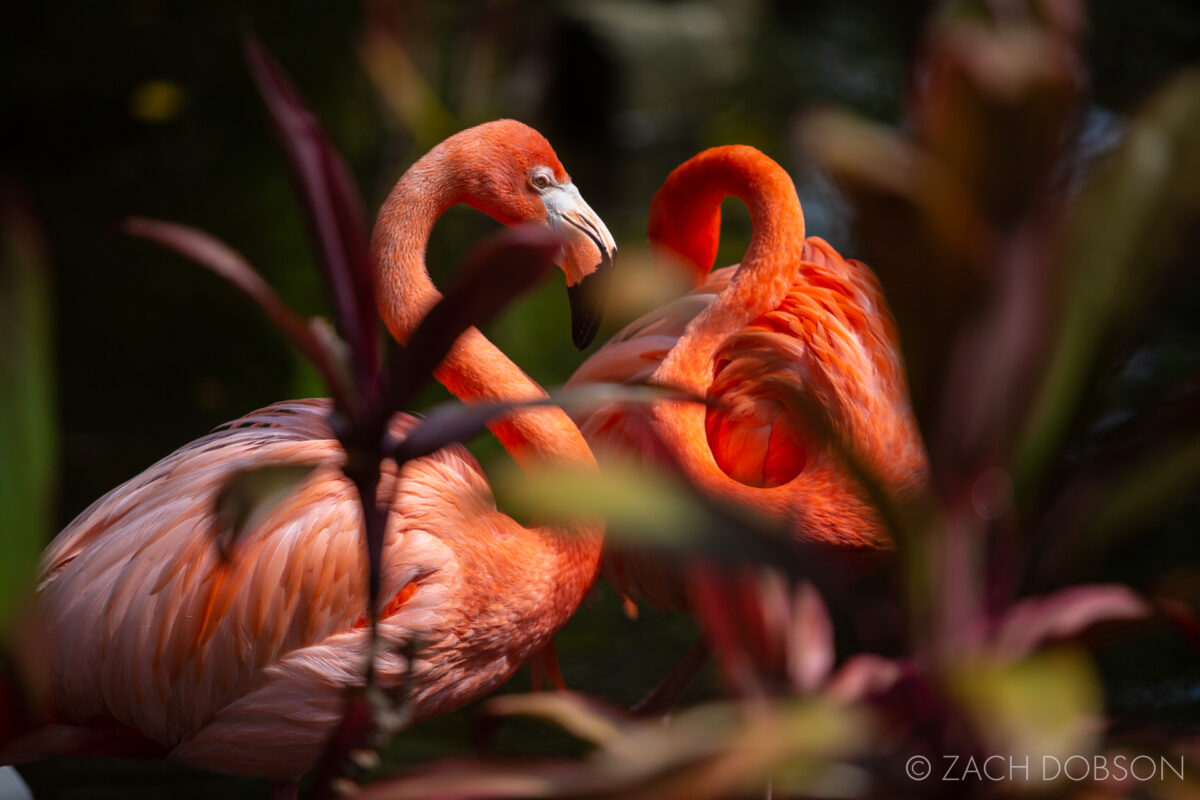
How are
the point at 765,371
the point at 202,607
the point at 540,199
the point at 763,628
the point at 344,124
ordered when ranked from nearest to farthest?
1. the point at 763,628
2. the point at 202,607
3. the point at 540,199
4. the point at 765,371
5. the point at 344,124

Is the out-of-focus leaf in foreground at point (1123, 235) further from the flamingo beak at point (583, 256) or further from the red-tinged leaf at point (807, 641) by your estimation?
the flamingo beak at point (583, 256)

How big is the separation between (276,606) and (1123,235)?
1.38 metres

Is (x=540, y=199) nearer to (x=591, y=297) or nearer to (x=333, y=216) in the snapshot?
(x=591, y=297)

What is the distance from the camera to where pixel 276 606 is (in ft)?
5.82

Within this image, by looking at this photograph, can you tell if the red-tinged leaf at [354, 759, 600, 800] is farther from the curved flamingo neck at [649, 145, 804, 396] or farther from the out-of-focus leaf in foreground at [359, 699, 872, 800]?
the curved flamingo neck at [649, 145, 804, 396]

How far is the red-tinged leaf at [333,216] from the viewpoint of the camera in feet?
2.97

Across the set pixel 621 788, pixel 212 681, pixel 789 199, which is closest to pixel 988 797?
pixel 621 788

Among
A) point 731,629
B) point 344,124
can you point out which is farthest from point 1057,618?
point 344,124

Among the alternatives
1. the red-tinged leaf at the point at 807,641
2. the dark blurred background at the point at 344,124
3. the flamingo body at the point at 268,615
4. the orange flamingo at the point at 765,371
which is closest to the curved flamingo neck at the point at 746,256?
the orange flamingo at the point at 765,371

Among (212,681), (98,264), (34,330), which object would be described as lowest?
(98,264)

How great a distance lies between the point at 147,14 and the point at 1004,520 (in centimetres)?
728

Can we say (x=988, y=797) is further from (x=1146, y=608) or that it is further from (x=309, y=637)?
(x=309, y=637)

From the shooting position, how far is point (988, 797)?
892 millimetres

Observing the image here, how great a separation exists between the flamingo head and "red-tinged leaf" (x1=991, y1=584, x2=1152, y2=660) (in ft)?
3.95
